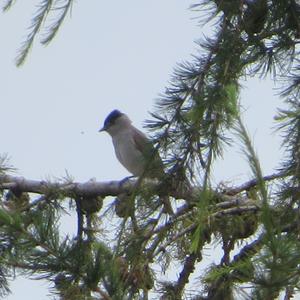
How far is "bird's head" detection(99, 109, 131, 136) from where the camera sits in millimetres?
10484

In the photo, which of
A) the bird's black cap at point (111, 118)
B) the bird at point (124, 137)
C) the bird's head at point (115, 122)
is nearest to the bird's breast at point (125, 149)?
the bird at point (124, 137)

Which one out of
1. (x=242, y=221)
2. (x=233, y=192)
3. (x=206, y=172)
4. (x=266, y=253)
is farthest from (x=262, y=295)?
(x=233, y=192)

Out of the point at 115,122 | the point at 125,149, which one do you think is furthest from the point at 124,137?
the point at 115,122

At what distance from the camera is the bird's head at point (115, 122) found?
10484 mm

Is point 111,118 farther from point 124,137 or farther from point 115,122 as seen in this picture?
point 124,137

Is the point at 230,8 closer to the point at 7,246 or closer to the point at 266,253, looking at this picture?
the point at 7,246

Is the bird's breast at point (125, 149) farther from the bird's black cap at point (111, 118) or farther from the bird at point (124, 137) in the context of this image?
the bird's black cap at point (111, 118)

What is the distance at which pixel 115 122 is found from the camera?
10.7 m

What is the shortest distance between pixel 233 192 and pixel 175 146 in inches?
48.2

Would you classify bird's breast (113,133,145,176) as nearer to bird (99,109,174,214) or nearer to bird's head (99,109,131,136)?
bird (99,109,174,214)

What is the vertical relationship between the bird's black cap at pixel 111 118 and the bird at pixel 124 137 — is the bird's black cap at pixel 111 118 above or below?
above

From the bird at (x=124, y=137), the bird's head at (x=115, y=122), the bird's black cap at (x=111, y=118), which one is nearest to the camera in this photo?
the bird at (x=124, y=137)

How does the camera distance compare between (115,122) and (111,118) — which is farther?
(111,118)

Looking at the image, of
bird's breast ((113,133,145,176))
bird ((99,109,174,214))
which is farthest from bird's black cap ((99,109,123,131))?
bird's breast ((113,133,145,176))
